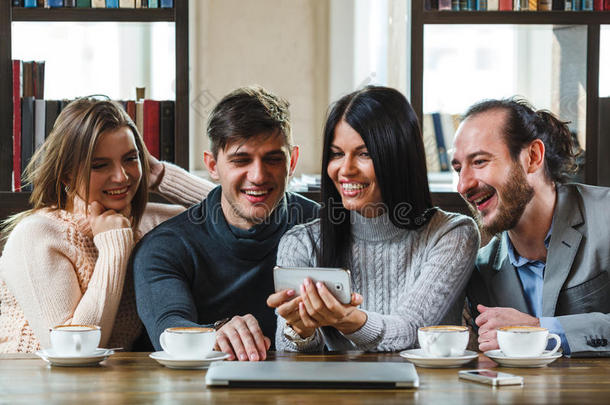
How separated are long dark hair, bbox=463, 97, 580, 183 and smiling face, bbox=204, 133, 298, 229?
58cm

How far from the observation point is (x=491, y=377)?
53.1 inches

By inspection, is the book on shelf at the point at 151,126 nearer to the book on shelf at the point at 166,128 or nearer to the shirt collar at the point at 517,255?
the book on shelf at the point at 166,128

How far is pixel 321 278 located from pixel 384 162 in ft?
1.63

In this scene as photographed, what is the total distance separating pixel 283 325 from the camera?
1846 mm

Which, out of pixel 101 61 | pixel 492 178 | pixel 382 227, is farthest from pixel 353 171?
pixel 101 61

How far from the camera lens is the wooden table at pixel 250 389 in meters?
1.24

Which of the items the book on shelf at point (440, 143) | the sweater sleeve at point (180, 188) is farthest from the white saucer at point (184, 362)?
the book on shelf at point (440, 143)

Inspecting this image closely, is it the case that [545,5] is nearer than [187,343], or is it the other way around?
[187,343]

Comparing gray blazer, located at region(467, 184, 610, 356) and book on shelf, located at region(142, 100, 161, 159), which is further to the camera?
book on shelf, located at region(142, 100, 161, 159)

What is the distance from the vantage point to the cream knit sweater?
81.9 inches

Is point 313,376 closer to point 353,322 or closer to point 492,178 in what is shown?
point 353,322

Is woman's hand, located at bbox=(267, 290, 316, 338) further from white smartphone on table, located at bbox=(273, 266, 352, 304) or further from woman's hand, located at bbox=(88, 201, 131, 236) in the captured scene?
woman's hand, located at bbox=(88, 201, 131, 236)

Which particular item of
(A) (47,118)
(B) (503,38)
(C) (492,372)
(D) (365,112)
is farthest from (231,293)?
(B) (503,38)

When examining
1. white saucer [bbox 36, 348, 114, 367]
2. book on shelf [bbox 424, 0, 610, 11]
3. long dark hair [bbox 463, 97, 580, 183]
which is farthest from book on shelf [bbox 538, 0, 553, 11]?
white saucer [bbox 36, 348, 114, 367]
